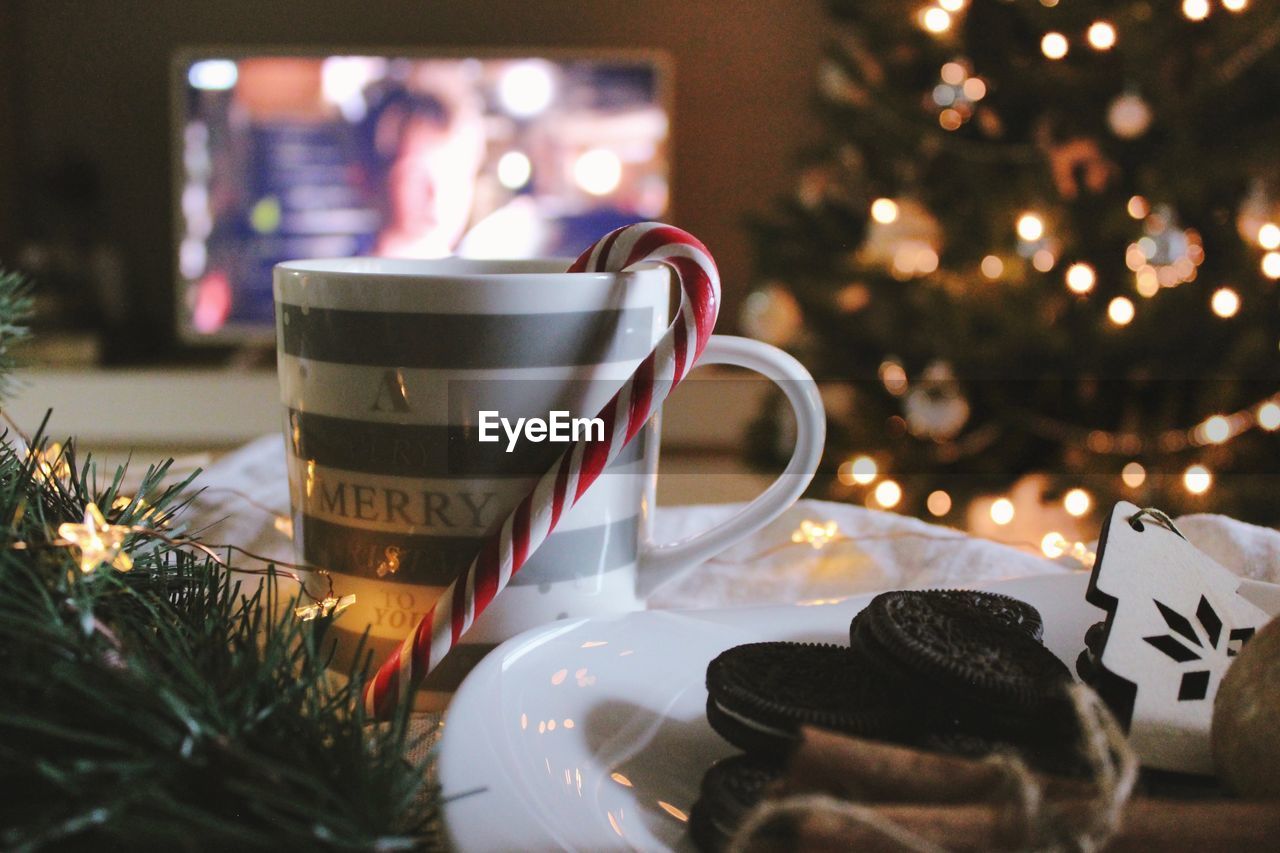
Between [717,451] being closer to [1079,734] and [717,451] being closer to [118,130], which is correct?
[118,130]

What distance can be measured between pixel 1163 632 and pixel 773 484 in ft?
0.64

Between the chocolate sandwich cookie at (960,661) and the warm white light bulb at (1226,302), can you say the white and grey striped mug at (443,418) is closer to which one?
the chocolate sandwich cookie at (960,661)

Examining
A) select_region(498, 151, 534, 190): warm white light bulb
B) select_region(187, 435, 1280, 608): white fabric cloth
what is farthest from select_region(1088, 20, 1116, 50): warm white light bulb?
select_region(498, 151, 534, 190): warm white light bulb

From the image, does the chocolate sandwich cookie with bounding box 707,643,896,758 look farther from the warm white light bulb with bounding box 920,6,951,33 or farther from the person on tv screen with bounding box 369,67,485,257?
the person on tv screen with bounding box 369,67,485,257

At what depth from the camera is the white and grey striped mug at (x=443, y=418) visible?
41 cm

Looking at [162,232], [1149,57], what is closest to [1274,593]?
[1149,57]

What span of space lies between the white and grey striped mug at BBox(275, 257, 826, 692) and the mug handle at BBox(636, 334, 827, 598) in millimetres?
44

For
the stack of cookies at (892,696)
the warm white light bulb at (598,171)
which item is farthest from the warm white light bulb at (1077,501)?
the warm white light bulb at (598,171)

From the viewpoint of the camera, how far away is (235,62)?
107 inches

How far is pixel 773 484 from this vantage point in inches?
19.8

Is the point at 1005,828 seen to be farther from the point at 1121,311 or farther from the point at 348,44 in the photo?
the point at 348,44

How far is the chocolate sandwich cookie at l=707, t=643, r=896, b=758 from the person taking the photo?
0.31m

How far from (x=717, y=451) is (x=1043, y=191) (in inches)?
50.7
